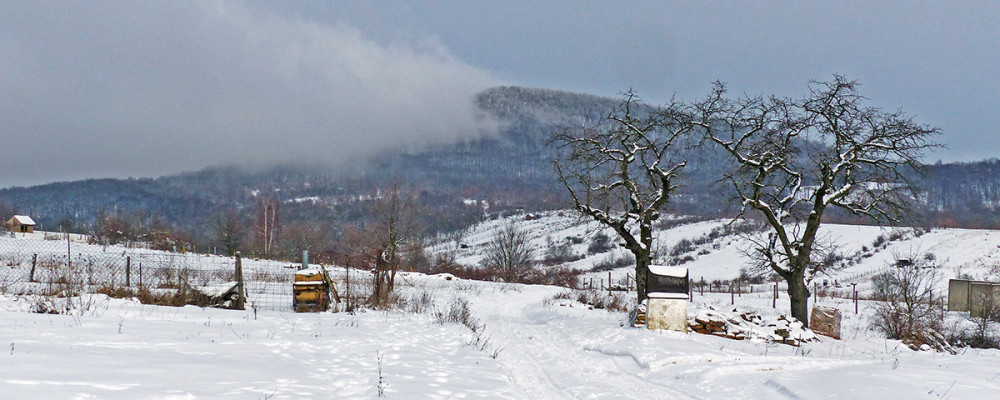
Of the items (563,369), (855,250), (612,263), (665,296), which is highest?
(665,296)

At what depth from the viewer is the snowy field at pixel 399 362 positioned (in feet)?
19.2

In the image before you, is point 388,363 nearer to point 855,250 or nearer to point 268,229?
point 855,250

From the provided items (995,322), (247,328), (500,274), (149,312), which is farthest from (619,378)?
(500,274)

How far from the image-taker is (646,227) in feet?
64.3

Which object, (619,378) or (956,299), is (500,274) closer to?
(956,299)

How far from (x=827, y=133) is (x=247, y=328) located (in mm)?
17235

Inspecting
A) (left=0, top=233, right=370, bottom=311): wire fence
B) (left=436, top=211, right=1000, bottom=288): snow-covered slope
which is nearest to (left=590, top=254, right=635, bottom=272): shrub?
(left=436, top=211, right=1000, bottom=288): snow-covered slope

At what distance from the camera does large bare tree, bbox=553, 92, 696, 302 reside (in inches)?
770

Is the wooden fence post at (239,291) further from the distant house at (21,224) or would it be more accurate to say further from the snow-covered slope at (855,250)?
the distant house at (21,224)

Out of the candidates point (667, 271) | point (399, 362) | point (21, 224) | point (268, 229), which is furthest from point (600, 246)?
point (21, 224)

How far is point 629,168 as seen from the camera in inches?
822

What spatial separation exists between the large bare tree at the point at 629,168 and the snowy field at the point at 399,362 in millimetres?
4141

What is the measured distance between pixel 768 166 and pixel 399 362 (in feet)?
45.2

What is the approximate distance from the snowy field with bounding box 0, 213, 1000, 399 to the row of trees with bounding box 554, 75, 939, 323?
3.87 meters
